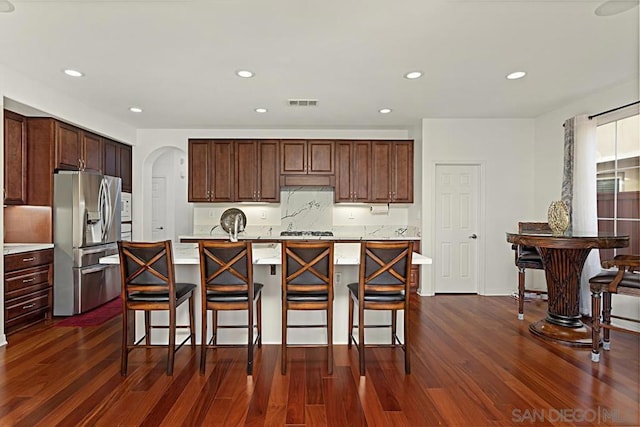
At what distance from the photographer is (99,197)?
452 centimetres

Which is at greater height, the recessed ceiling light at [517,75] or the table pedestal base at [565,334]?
the recessed ceiling light at [517,75]

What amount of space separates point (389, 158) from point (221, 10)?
3884mm

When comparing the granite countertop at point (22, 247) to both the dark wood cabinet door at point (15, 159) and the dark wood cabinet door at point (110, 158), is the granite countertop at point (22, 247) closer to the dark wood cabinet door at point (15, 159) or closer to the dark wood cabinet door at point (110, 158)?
the dark wood cabinet door at point (15, 159)

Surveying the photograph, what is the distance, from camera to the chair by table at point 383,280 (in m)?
2.66

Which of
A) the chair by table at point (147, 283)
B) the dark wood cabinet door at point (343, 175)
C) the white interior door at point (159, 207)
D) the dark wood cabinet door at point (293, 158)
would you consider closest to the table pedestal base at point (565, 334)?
the dark wood cabinet door at point (343, 175)


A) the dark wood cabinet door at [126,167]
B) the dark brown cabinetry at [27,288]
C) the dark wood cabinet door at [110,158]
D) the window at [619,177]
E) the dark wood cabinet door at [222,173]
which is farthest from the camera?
the dark wood cabinet door at [222,173]

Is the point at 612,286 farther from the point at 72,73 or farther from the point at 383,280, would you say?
the point at 72,73

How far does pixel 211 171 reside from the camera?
579 centimetres

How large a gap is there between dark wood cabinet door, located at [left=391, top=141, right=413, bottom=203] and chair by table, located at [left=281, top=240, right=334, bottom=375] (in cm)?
340

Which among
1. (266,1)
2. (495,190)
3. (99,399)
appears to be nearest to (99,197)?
(99,399)

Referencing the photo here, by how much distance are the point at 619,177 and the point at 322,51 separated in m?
3.57

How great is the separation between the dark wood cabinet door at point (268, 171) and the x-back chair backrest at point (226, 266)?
3144 mm

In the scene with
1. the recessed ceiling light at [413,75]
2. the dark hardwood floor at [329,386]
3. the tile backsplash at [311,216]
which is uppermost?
the recessed ceiling light at [413,75]

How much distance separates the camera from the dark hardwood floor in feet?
7.06
